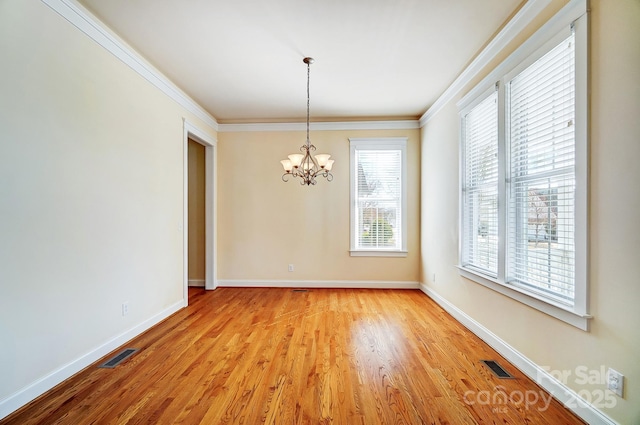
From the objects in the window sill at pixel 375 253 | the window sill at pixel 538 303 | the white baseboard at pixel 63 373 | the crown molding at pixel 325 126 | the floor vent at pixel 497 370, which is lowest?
the floor vent at pixel 497 370

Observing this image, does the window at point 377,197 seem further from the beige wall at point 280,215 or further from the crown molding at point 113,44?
the crown molding at point 113,44

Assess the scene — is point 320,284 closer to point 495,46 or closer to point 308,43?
point 308,43

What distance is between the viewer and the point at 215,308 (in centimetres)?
387

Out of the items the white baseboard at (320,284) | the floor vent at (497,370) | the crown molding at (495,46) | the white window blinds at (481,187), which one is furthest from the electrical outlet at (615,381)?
the white baseboard at (320,284)

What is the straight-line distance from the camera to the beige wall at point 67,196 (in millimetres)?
1810

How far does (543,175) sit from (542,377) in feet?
4.83

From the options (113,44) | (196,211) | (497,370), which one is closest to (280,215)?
(196,211)

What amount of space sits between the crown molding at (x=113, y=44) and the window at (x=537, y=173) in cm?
354

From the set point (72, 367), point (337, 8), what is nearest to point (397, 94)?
point (337, 8)

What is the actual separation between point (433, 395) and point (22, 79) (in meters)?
3.49

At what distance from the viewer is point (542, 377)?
205cm

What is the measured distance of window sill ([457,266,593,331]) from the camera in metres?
1.74

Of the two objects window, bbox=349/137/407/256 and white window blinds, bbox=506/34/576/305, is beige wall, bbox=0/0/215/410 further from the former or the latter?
white window blinds, bbox=506/34/576/305

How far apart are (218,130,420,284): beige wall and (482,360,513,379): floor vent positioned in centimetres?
253
